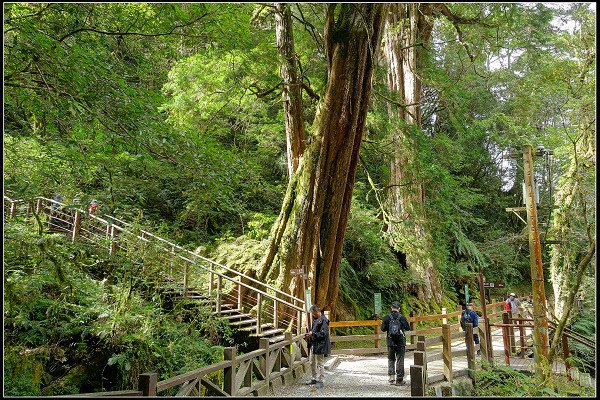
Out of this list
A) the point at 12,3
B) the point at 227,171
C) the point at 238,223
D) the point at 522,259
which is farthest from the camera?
the point at 522,259

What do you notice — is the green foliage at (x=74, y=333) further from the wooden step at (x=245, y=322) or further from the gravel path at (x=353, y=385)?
the wooden step at (x=245, y=322)

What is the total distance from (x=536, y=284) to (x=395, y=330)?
2279 mm

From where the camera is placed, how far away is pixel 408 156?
13.4m

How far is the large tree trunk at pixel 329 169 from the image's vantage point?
991 cm

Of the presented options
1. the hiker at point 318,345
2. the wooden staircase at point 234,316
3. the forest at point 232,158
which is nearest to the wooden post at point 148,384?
the forest at point 232,158

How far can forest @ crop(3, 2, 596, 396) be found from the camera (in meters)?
5.10

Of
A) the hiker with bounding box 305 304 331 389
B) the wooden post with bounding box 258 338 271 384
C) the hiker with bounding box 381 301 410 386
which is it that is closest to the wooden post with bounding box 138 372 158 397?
the wooden post with bounding box 258 338 271 384

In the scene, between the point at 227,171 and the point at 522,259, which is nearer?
the point at 227,171

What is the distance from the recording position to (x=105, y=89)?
481 cm

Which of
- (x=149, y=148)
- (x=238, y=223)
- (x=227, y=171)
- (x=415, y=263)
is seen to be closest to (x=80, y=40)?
(x=149, y=148)

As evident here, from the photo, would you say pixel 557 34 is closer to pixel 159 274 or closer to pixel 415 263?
pixel 415 263

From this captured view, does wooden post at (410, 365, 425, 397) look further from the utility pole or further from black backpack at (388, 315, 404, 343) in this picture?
the utility pole

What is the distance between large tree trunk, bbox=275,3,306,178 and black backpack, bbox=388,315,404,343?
17.4ft

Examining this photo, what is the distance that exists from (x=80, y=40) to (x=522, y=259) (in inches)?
984
